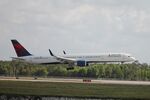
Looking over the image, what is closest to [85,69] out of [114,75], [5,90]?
[114,75]

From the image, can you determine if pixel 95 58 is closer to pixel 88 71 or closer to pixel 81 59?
pixel 81 59

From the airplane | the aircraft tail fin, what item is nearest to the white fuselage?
the airplane

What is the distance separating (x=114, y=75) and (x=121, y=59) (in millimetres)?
10637

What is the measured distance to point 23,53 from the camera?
16725 centimetres

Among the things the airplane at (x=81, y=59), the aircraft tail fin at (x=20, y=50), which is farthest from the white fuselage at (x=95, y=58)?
the aircraft tail fin at (x=20, y=50)

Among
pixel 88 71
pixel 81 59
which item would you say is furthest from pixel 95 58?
pixel 88 71

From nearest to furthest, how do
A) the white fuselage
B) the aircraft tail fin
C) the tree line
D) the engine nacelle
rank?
the engine nacelle, the white fuselage, the tree line, the aircraft tail fin

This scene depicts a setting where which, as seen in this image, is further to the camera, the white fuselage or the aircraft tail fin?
the aircraft tail fin

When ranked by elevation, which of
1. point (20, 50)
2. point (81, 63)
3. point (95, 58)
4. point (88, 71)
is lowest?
point (88, 71)

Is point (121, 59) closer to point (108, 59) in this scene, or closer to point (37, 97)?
point (108, 59)

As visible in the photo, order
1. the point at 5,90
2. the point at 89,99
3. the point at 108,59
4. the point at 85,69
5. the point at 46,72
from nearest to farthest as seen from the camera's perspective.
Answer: the point at 89,99
the point at 5,90
the point at 108,59
the point at 85,69
the point at 46,72

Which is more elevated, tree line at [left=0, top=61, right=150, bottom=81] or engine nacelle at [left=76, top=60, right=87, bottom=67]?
engine nacelle at [left=76, top=60, right=87, bottom=67]

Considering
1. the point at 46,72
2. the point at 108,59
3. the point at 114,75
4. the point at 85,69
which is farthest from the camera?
the point at 46,72

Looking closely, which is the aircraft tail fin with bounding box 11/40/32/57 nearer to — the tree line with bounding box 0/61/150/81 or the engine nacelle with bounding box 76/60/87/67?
the tree line with bounding box 0/61/150/81
